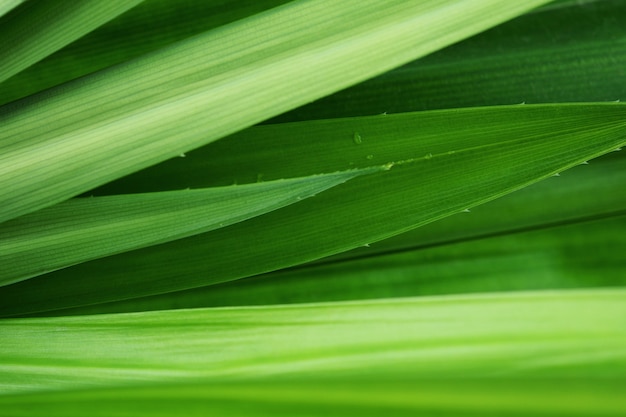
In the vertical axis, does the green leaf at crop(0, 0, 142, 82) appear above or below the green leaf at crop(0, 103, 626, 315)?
above

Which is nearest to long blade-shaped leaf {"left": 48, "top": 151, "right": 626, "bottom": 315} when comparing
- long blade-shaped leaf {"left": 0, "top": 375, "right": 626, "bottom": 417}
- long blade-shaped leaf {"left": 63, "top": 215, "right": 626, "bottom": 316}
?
long blade-shaped leaf {"left": 63, "top": 215, "right": 626, "bottom": 316}

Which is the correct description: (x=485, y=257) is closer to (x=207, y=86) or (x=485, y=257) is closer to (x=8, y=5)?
(x=207, y=86)

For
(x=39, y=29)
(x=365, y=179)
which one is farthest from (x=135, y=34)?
(x=365, y=179)

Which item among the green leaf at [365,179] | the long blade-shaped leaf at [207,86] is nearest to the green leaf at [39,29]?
the long blade-shaped leaf at [207,86]

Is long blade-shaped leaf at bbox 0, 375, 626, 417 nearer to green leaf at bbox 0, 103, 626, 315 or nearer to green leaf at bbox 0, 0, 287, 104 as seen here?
green leaf at bbox 0, 103, 626, 315

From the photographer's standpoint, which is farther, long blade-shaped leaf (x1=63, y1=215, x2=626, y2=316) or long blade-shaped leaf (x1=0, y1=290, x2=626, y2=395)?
long blade-shaped leaf (x1=63, y1=215, x2=626, y2=316)
